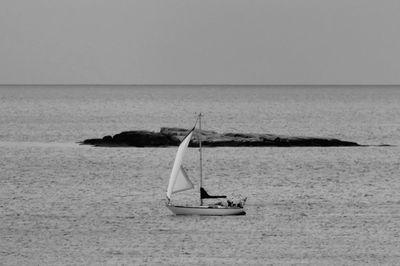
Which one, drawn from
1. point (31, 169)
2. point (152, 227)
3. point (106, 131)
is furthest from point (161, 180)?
point (106, 131)

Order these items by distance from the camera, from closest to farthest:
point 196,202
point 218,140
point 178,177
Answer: point 178,177
point 196,202
point 218,140

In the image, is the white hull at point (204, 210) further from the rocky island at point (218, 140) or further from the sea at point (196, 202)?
the rocky island at point (218, 140)

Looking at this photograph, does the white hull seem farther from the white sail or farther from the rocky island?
the rocky island

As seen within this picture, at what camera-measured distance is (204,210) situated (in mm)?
55688

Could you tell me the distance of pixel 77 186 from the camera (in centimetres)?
7262

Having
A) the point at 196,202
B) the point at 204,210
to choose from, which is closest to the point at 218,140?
the point at 196,202

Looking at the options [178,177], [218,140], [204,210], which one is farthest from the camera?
[218,140]

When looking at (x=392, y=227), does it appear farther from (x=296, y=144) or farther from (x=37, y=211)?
(x=296, y=144)

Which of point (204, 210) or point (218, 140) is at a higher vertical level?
point (218, 140)

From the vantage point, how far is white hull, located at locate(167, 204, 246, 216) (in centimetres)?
5559

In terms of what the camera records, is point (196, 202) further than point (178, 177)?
Yes

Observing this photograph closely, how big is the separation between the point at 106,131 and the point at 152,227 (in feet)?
331

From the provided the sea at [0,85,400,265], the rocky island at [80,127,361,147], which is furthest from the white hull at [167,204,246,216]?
the rocky island at [80,127,361,147]

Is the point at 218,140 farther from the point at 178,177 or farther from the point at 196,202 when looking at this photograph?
the point at 178,177
